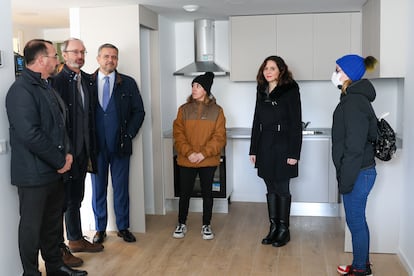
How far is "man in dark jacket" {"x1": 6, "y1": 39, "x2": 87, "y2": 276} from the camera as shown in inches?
112

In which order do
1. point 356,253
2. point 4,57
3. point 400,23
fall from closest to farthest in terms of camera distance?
point 4,57, point 356,253, point 400,23

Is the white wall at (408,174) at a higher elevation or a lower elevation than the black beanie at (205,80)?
lower

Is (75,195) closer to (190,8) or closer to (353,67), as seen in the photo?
(190,8)

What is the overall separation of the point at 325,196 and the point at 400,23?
1.98m

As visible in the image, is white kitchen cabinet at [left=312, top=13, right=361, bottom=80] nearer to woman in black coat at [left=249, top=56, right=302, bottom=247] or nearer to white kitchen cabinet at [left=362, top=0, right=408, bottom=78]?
white kitchen cabinet at [left=362, top=0, right=408, bottom=78]

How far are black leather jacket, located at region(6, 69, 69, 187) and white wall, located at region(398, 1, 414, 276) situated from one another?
240cm

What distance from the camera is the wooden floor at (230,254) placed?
3566 millimetres

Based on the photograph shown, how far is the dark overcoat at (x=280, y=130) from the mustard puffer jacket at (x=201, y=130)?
39 centimetres

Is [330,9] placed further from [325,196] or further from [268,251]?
[268,251]

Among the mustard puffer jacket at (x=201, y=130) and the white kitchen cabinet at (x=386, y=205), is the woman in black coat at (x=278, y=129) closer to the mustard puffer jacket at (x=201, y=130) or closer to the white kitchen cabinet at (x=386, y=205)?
the mustard puffer jacket at (x=201, y=130)

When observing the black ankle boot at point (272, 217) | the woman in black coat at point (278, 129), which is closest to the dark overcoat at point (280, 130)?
the woman in black coat at point (278, 129)

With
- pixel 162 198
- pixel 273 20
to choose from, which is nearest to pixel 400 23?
pixel 273 20

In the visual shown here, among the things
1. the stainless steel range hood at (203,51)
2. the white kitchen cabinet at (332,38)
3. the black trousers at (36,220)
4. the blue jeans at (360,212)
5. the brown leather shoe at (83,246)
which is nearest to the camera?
the black trousers at (36,220)

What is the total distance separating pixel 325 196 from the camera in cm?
505
